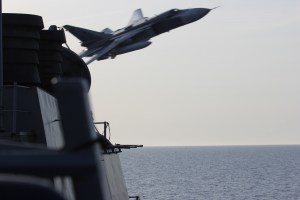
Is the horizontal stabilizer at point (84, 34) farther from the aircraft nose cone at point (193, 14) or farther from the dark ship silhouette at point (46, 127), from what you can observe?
the dark ship silhouette at point (46, 127)

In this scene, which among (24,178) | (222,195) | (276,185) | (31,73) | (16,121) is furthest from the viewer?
(276,185)

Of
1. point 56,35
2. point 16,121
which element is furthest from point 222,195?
point 16,121

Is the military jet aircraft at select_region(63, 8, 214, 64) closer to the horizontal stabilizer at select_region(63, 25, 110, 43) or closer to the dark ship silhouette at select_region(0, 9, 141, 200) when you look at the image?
the horizontal stabilizer at select_region(63, 25, 110, 43)

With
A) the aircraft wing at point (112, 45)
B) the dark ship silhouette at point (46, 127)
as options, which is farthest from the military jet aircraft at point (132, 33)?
the dark ship silhouette at point (46, 127)

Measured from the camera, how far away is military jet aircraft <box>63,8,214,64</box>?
90.7 metres

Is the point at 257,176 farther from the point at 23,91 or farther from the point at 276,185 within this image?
the point at 23,91

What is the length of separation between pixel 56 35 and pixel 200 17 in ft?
236

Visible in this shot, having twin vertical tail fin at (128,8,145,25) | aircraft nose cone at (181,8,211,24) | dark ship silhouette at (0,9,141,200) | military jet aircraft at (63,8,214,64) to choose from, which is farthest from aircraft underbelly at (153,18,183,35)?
dark ship silhouette at (0,9,141,200)

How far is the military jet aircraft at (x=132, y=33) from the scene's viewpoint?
298ft

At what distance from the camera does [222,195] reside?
123m

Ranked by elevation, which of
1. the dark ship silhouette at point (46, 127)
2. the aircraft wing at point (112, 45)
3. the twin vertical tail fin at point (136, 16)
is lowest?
the dark ship silhouette at point (46, 127)

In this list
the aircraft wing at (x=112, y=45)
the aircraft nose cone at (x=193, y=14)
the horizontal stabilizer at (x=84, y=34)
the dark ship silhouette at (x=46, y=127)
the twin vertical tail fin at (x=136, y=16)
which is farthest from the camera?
the twin vertical tail fin at (x=136, y=16)

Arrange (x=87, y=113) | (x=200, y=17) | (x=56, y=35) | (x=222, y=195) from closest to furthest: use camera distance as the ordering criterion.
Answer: (x=87, y=113), (x=56, y=35), (x=200, y=17), (x=222, y=195)

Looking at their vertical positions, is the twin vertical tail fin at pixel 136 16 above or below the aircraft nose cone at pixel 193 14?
above
